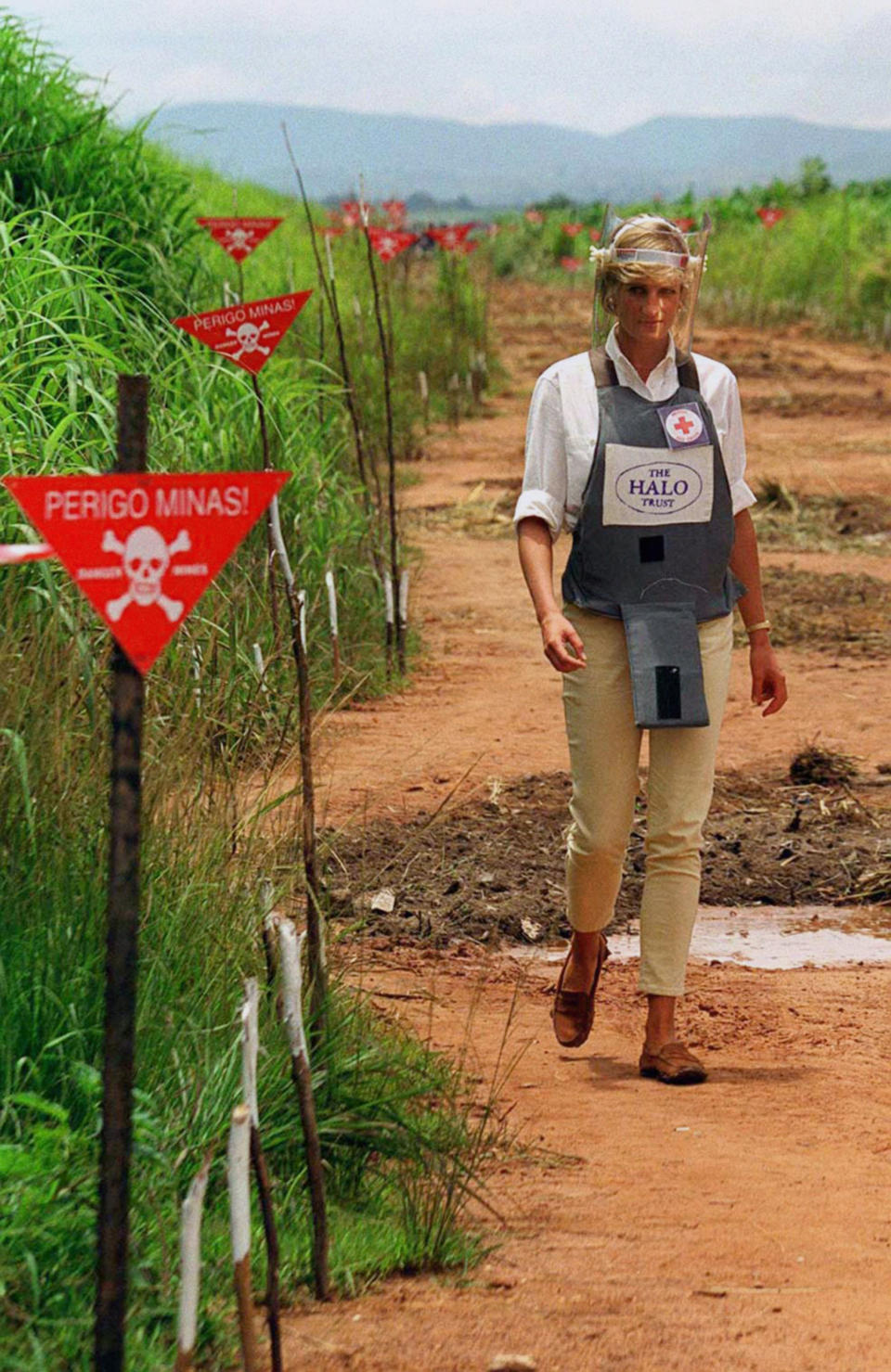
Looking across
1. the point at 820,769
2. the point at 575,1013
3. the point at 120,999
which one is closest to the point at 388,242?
the point at 820,769

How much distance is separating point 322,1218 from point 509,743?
15.3 ft

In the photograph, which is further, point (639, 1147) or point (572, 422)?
point (572, 422)

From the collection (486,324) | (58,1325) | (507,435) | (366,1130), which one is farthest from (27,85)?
(486,324)

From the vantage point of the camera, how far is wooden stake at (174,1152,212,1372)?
2393mm

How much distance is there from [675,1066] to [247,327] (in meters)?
2.09

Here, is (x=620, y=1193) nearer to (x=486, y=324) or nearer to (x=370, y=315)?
(x=370, y=315)

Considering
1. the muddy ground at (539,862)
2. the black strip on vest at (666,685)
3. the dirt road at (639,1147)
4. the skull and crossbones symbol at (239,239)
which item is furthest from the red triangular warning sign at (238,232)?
the black strip on vest at (666,685)

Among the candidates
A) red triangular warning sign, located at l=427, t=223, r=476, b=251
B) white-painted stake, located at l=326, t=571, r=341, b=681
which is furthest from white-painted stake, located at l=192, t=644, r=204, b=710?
red triangular warning sign, located at l=427, t=223, r=476, b=251

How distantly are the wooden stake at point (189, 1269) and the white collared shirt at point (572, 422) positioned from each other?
6.96 feet

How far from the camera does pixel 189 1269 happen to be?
2430 mm

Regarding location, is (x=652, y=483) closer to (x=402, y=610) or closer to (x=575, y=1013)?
(x=575, y=1013)

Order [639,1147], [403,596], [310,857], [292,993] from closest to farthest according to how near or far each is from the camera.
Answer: [292,993], [310,857], [639,1147], [403,596]

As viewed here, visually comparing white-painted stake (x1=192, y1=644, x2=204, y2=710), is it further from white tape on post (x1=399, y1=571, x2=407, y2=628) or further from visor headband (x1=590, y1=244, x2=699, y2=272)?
white tape on post (x1=399, y1=571, x2=407, y2=628)

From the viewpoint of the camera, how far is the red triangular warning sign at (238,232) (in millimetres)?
7586
